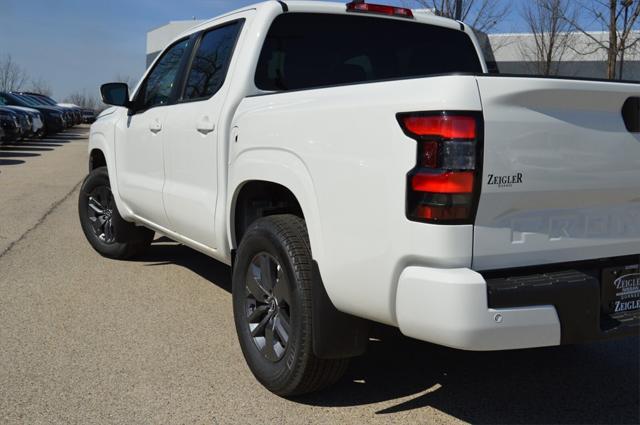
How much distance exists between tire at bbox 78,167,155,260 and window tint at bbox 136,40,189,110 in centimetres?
108

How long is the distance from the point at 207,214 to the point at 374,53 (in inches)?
56.4

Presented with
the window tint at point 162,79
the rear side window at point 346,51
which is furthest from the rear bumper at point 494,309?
the window tint at point 162,79

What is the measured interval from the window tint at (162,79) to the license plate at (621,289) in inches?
127

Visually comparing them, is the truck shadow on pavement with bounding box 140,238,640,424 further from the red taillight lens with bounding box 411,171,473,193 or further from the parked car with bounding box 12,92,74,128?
the parked car with bounding box 12,92,74,128

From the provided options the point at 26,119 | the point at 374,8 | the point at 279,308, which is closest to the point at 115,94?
the point at 374,8

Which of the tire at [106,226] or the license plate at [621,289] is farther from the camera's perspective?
the tire at [106,226]

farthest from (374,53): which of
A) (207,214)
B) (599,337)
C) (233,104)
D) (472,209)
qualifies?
(599,337)

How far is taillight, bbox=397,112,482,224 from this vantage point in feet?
7.82

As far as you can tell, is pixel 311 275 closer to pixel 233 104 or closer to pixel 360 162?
pixel 360 162

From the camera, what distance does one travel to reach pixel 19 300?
4875mm

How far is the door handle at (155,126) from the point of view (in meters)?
4.65

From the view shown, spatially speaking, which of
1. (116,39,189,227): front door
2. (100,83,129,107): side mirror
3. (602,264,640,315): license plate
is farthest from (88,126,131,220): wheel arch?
(602,264,640,315): license plate

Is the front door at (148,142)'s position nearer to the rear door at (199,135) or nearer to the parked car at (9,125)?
the rear door at (199,135)

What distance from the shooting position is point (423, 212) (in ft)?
8.02
